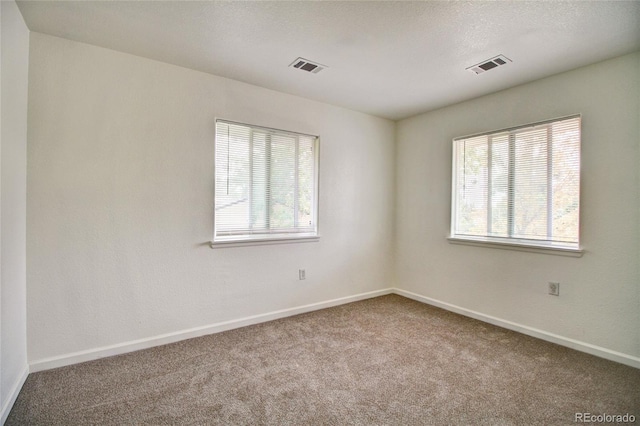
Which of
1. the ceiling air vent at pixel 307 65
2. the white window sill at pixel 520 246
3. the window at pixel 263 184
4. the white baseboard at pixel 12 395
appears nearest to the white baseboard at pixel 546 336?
the white window sill at pixel 520 246

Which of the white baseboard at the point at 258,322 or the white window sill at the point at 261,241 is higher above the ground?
the white window sill at the point at 261,241

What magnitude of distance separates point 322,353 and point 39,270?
2.28 meters

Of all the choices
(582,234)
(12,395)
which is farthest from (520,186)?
(12,395)

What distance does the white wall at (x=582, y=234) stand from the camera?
245 cm

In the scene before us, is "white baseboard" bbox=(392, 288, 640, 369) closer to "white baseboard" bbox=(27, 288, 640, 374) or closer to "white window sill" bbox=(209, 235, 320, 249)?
"white baseboard" bbox=(27, 288, 640, 374)

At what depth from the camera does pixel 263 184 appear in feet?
11.0

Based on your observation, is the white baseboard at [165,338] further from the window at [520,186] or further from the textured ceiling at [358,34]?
the textured ceiling at [358,34]

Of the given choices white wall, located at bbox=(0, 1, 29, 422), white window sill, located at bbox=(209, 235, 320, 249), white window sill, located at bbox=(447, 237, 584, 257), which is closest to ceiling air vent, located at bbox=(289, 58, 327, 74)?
white window sill, located at bbox=(209, 235, 320, 249)

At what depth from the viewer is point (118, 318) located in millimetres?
2543

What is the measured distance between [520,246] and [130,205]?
3.71m

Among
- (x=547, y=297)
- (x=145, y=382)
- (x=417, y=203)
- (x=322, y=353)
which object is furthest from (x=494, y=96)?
(x=145, y=382)

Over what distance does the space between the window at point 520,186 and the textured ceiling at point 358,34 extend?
616 millimetres

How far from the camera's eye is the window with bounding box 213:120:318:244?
312 cm

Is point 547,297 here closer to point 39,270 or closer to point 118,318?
point 118,318
